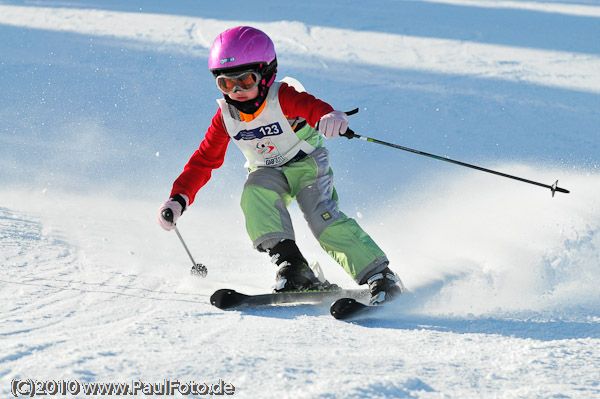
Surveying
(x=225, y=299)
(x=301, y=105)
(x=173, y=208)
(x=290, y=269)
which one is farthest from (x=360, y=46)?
(x=225, y=299)

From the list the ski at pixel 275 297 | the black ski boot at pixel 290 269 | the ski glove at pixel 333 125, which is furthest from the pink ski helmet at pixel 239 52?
the ski at pixel 275 297

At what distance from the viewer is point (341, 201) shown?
224 inches

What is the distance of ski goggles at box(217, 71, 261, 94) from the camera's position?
3.17 metres

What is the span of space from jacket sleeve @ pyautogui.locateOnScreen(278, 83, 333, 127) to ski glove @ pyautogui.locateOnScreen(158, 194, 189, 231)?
0.68 meters

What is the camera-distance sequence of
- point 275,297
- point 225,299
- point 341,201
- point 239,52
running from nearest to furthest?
point 225,299 < point 275,297 < point 239,52 < point 341,201

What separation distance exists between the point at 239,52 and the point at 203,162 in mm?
665

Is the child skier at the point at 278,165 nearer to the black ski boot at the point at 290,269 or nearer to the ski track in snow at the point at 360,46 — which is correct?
the black ski boot at the point at 290,269

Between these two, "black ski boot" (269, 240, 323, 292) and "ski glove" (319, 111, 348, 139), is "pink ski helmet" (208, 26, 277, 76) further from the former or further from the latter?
"black ski boot" (269, 240, 323, 292)

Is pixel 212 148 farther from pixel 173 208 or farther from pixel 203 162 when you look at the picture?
pixel 173 208

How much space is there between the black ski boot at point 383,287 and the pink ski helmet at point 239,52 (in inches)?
44.3

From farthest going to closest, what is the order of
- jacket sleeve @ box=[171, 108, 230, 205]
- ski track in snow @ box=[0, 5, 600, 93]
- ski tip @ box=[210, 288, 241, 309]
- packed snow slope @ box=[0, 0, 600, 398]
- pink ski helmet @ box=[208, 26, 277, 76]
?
1. ski track in snow @ box=[0, 5, 600, 93]
2. jacket sleeve @ box=[171, 108, 230, 205]
3. pink ski helmet @ box=[208, 26, 277, 76]
4. ski tip @ box=[210, 288, 241, 309]
5. packed snow slope @ box=[0, 0, 600, 398]

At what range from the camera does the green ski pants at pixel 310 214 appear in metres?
3.18

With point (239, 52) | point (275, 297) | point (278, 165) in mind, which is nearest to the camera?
point (275, 297)

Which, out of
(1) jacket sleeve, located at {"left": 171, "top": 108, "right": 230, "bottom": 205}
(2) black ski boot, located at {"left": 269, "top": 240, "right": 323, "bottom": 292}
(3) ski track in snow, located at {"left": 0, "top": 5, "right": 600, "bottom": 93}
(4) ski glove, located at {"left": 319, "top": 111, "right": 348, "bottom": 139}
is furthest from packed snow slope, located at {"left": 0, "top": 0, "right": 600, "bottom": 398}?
(4) ski glove, located at {"left": 319, "top": 111, "right": 348, "bottom": 139}
